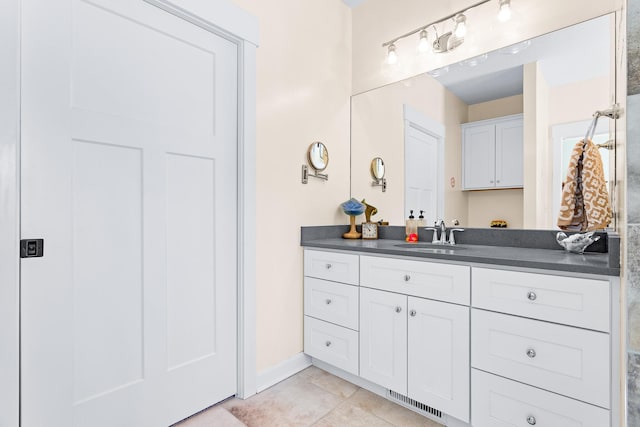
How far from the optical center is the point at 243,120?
1776 mm

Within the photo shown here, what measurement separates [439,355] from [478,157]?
1169 millimetres

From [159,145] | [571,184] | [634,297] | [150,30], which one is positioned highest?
[150,30]

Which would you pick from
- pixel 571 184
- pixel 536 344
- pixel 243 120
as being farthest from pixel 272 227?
pixel 571 184

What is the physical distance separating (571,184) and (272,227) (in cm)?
151

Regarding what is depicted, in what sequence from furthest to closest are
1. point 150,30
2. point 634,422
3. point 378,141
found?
1. point 378,141
2. point 150,30
3. point 634,422

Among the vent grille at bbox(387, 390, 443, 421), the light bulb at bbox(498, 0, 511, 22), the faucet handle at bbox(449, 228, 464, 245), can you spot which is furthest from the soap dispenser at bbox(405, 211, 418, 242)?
the light bulb at bbox(498, 0, 511, 22)

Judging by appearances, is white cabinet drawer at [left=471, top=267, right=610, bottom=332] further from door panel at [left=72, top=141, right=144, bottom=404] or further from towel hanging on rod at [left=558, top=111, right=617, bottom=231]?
door panel at [left=72, top=141, right=144, bottom=404]

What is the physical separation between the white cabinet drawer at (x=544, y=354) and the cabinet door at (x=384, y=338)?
1.15ft

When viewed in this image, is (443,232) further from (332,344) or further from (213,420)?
(213,420)

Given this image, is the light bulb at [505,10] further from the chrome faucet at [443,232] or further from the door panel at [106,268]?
the door panel at [106,268]

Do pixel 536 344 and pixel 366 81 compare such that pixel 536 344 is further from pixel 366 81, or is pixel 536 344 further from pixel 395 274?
pixel 366 81

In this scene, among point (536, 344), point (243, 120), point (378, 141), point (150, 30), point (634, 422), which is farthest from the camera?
point (378, 141)

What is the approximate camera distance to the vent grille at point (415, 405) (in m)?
1.56

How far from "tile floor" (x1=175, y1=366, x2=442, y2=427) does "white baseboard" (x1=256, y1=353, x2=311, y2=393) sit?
1.5 inches
